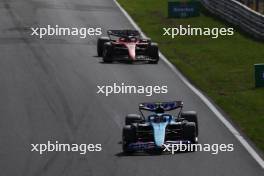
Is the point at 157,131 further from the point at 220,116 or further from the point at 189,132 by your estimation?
the point at 220,116

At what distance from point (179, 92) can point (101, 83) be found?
7.73 ft

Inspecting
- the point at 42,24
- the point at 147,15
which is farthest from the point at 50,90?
the point at 147,15

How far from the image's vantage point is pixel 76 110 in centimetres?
2319

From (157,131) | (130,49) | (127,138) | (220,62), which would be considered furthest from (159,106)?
(220,62)

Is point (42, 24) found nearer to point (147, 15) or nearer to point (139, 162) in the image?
point (147, 15)

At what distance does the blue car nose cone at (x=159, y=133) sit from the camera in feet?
62.4

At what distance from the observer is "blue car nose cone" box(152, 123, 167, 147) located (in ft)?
62.4

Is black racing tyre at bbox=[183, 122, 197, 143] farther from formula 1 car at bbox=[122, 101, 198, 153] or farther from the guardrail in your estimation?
the guardrail

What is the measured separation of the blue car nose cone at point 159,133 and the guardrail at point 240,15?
16478 millimetres

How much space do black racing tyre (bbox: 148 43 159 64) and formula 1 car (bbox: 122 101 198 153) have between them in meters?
10.9

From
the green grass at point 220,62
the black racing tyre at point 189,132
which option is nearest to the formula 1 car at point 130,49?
the green grass at point 220,62

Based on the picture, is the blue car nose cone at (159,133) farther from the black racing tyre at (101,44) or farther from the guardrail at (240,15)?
the guardrail at (240,15)

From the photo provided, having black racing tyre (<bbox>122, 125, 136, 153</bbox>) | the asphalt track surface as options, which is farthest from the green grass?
black racing tyre (<bbox>122, 125, 136, 153</bbox>)

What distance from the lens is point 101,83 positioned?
1057 inches
